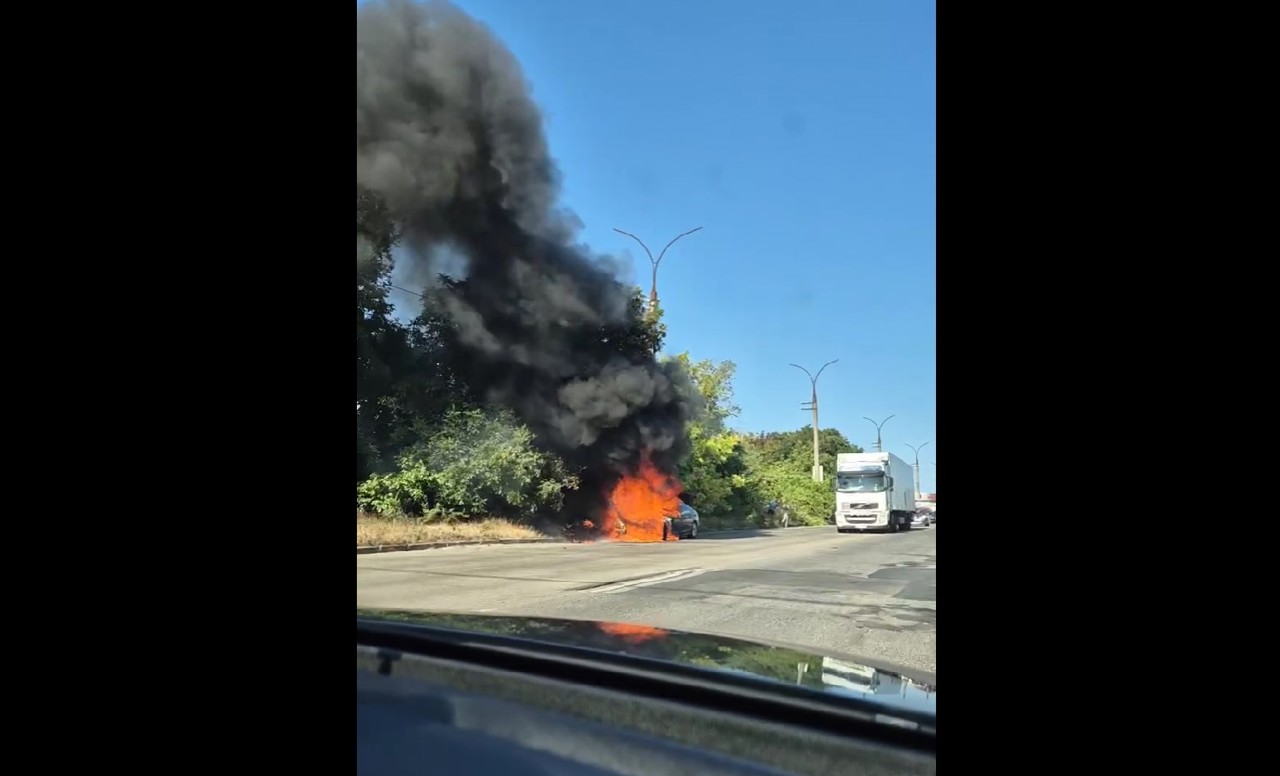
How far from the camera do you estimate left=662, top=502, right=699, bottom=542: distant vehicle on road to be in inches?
866

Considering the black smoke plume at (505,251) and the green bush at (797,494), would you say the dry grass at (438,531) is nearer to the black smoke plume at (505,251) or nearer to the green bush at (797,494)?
the black smoke plume at (505,251)

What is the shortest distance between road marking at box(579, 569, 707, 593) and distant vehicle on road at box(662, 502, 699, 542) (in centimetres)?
1017

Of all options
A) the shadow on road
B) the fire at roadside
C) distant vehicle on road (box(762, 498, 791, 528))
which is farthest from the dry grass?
distant vehicle on road (box(762, 498, 791, 528))

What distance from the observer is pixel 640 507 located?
21984mm

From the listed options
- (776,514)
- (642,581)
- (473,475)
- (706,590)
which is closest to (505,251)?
(473,475)

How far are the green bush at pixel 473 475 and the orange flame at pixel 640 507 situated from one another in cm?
179

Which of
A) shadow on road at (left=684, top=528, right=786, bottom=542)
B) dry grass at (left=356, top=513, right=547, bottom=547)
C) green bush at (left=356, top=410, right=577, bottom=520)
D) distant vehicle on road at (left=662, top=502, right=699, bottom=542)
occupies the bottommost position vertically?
shadow on road at (left=684, top=528, right=786, bottom=542)

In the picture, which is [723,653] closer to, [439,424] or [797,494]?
[439,424]

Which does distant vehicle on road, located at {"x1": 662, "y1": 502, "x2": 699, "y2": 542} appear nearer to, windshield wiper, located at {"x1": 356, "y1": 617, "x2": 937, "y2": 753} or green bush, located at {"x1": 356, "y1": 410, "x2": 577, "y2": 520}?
green bush, located at {"x1": 356, "y1": 410, "x2": 577, "y2": 520}

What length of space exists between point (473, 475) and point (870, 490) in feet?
37.1
